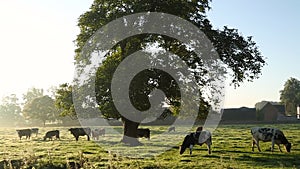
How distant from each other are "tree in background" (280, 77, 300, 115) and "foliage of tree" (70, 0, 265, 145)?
105865mm

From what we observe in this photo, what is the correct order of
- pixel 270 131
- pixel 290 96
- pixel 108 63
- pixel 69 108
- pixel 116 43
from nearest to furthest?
pixel 270 131
pixel 108 63
pixel 116 43
pixel 69 108
pixel 290 96

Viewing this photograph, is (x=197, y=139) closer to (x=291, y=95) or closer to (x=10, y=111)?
(x=291, y=95)

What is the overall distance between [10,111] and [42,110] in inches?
2481

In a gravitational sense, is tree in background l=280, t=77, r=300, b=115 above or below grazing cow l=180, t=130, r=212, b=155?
above

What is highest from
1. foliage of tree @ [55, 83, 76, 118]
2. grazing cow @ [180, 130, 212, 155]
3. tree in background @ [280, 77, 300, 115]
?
tree in background @ [280, 77, 300, 115]

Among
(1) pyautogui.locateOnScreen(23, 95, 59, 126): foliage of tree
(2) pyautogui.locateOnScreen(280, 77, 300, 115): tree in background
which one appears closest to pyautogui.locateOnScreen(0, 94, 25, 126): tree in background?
(1) pyautogui.locateOnScreen(23, 95, 59, 126): foliage of tree

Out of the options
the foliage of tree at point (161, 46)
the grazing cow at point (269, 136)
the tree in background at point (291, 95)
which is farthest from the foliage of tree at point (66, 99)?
the tree in background at point (291, 95)

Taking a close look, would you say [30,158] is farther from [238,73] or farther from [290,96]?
[290,96]

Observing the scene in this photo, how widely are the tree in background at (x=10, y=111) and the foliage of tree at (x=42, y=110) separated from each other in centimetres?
5096

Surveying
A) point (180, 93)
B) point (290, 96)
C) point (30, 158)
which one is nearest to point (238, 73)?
point (180, 93)

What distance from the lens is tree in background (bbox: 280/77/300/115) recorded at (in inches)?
4976

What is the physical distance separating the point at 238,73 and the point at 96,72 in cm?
1172

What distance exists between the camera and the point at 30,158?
19672mm

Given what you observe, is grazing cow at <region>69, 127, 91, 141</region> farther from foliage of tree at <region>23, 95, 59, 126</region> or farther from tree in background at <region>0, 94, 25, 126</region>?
tree in background at <region>0, 94, 25, 126</region>
